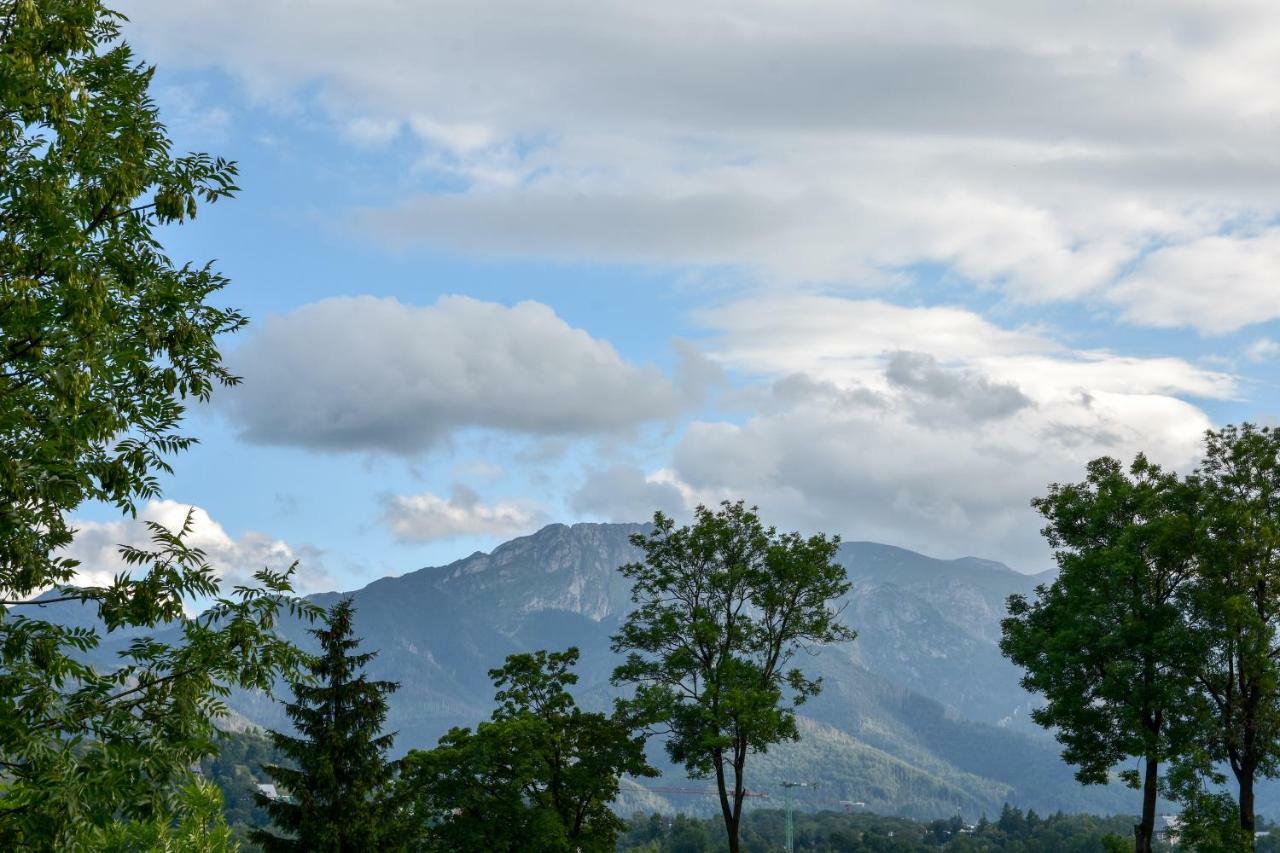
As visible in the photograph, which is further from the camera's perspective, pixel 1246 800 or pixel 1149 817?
pixel 1149 817

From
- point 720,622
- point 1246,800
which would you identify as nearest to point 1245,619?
point 1246,800

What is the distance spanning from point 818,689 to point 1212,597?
2004 cm

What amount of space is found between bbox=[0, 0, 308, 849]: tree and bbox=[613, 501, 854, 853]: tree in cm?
3456

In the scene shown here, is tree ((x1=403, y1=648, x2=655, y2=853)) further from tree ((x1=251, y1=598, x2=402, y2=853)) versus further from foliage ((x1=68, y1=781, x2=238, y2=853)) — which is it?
foliage ((x1=68, y1=781, x2=238, y2=853))

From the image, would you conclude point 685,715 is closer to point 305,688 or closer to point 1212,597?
point 305,688

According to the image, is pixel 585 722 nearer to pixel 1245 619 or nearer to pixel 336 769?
pixel 336 769

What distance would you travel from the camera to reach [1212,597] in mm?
36344

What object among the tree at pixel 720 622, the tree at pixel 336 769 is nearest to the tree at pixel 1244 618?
the tree at pixel 720 622

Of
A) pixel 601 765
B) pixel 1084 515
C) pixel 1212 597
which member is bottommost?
pixel 601 765

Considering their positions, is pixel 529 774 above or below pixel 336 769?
above

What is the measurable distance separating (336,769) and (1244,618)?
31635 millimetres

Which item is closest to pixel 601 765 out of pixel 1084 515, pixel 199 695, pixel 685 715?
pixel 685 715

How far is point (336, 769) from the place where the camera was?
1738 inches

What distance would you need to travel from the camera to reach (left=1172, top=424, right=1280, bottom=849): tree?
1393 inches
